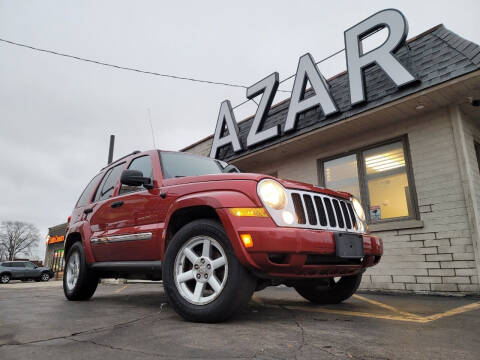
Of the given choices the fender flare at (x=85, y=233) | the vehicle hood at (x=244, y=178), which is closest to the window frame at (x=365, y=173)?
the vehicle hood at (x=244, y=178)

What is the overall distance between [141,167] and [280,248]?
8.00 ft

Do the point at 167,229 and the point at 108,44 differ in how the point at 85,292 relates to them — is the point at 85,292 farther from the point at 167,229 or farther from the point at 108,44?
the point at 108,44

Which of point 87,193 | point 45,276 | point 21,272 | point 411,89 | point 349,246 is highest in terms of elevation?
point 411,89

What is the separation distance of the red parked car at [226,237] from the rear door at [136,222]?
1cm

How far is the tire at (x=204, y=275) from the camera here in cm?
268

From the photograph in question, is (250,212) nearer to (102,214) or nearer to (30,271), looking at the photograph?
(102,214)

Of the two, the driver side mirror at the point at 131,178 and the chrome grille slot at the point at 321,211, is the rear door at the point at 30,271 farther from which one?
the chrome grille slot at the point at 321,211

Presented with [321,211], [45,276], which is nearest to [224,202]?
[321,211]

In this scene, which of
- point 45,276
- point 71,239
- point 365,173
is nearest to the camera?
point 71,239

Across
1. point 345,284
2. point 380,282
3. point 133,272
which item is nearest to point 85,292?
point 133,272

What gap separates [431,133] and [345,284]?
4.19 metres

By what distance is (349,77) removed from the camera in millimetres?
7066

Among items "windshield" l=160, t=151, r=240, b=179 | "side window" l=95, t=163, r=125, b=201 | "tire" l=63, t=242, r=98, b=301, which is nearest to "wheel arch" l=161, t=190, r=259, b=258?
"windshield" l=160, t=151, r=240, b=179

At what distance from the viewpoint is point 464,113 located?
6.54 m
